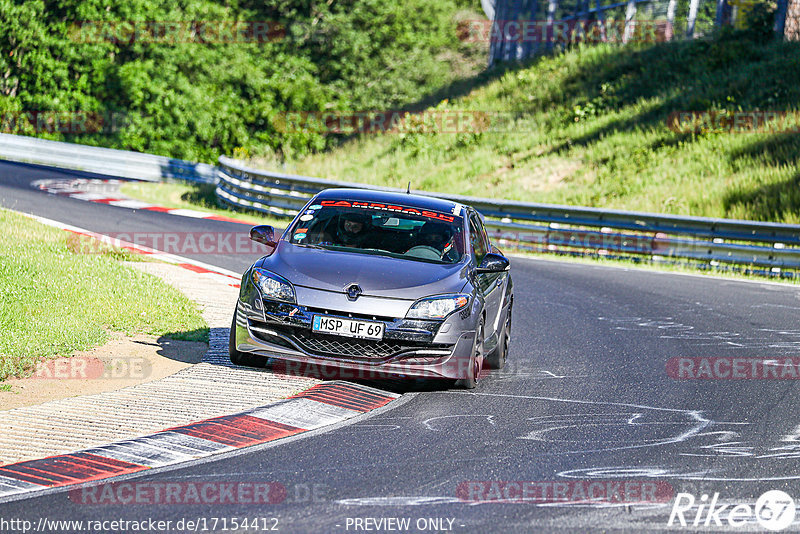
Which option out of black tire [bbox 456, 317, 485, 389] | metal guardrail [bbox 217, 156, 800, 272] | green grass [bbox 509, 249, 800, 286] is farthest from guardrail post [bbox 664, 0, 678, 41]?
black tire [bbox 456, 317, 485, 389]

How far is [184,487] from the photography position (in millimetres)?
5367

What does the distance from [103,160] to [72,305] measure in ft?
93.6

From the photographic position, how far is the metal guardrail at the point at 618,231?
18797mm

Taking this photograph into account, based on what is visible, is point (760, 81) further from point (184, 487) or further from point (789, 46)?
point (184, 487)

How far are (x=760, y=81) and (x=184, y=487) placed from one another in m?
27.2

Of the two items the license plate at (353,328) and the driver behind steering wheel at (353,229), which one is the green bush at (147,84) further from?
the license plate at (353,328)

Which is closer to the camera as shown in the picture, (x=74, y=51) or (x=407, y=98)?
(x=74, y=51)

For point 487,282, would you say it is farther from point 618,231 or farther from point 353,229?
point 618,231

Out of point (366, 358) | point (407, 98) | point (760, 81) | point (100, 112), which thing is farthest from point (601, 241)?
point (407, 98)

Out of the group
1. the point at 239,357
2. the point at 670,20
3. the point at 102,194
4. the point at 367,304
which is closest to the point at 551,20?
the point at 670,20

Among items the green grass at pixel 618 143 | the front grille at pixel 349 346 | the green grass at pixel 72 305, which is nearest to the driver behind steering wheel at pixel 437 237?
the front grille at pixel 349 346

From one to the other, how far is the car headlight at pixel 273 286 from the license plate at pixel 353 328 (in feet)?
1.25

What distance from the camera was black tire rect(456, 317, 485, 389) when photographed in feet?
27.0

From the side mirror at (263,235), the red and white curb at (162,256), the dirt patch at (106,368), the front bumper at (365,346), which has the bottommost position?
the dirt patch at (106,368)
